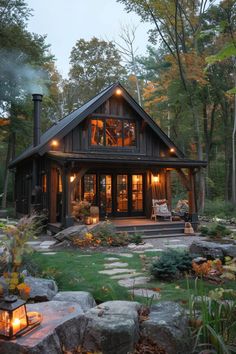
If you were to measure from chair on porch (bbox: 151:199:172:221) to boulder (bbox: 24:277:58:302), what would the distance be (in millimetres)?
8842

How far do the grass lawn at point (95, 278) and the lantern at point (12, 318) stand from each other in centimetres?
133

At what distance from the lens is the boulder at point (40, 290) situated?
378 centimetres

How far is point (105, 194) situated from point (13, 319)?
36.0 ft

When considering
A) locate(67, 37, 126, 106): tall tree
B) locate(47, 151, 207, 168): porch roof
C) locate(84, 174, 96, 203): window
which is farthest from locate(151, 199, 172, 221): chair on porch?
locate(67, 37, 126, 106): tall tree

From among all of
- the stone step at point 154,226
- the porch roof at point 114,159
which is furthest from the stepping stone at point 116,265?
the porch roof at point 114,159

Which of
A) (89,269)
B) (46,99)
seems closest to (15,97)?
(46,99)

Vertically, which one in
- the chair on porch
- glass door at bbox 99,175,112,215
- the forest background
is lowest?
the chair on porch

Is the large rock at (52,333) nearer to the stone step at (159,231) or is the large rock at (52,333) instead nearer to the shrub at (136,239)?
the shrub at (136,239)

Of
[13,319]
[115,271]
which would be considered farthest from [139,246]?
[13,319]

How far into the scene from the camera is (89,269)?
19.9 feet

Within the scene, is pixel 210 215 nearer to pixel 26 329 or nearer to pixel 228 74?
pixel 228 74

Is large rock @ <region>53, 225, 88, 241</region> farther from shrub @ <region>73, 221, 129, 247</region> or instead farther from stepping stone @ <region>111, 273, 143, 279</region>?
stepping stone @ <region>111, 273, 143, 279</region>

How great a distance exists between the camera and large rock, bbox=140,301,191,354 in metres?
3.12

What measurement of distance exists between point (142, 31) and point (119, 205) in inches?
558
